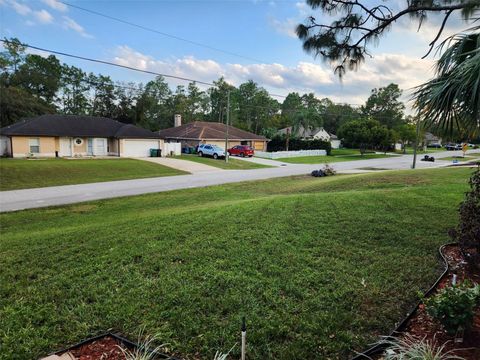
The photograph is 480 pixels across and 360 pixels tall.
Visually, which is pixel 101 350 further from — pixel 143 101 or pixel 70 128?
pixel 143 101

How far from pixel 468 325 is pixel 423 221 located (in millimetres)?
4222

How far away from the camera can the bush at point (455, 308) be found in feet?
8.33

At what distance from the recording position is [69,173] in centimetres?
1950

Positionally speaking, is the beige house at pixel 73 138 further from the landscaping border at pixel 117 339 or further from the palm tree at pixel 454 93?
the palm tree at pixel 454 93

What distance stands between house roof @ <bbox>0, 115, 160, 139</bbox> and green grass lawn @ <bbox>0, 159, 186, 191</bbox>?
783cm

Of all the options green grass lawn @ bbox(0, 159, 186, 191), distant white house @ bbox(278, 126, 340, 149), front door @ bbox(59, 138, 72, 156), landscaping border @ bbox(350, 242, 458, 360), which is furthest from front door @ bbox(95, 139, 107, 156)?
landscaping border @ bbox(350, 242, 458, 360)

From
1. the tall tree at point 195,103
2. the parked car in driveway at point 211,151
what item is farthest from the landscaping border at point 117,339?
the tall tree at point 195,103

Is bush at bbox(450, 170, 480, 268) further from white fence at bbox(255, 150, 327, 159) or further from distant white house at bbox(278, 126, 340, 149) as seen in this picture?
distant white house at bbox(278, 126, 340, 149)

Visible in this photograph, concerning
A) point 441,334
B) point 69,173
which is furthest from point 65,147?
point 441,334

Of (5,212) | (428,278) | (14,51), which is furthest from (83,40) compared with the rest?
(14,51)

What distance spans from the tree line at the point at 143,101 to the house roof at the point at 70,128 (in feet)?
19.7

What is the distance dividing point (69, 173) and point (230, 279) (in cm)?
1873

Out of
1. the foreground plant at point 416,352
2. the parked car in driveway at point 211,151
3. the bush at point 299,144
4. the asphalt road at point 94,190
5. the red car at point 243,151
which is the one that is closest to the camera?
the foreground plant at point 416,352

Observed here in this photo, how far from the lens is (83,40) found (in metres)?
13.0
